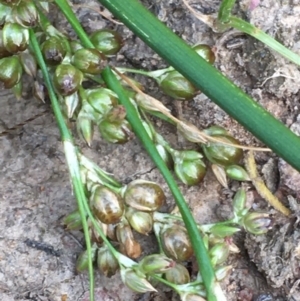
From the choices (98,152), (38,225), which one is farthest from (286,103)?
(38,225)

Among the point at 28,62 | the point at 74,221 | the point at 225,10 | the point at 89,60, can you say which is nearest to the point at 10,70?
the point at 28,62

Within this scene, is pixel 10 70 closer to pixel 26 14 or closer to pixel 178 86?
pixel 26 14

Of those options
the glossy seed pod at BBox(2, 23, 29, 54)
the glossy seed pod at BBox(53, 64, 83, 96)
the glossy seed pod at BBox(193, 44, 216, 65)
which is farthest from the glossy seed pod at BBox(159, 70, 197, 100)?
the glossy seed pod at BBox(2, 23, 29, 54)

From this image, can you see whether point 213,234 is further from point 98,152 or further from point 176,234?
point 98,152

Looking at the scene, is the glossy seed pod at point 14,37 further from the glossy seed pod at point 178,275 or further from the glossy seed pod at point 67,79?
the glossy seed pod at point 178,275

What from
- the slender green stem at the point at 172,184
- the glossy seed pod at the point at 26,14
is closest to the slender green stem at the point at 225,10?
the slender green stem at the point at 172,184

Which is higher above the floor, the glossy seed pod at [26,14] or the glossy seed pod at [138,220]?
the glossy seed pod at [26,14]
